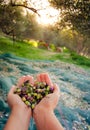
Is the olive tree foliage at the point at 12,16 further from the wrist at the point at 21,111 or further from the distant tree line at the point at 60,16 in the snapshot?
the wrist at the point at 21,111

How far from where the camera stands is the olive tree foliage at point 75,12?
12.2m

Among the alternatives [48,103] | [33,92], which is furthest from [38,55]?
[48,103]

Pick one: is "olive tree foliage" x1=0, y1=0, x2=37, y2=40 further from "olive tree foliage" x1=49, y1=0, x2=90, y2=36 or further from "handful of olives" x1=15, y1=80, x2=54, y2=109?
"handful of olives" x1=15, y1=80, x2=54, y2=109

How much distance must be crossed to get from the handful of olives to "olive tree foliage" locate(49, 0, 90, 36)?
26.8 feet

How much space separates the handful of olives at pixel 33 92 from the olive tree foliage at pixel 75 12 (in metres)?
8.18

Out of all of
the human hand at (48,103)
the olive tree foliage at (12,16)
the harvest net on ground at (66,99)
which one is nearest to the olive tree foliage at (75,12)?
the harvest net on ground at (66,99)

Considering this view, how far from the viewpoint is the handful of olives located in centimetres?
399

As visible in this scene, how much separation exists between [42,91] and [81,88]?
7.10 metres

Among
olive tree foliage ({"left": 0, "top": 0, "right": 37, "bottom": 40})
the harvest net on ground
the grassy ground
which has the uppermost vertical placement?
olive tree foliage ({"left": 0, "top": 0, "right": 37, "bottom": 40})

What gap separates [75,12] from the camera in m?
13.2

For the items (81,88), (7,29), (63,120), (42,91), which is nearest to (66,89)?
(81,88)

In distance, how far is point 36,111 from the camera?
149 inches

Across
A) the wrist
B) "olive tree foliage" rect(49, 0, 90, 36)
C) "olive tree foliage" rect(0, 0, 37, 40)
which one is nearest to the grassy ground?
"olive tree foliage" rect(0, 0, 37, 40)

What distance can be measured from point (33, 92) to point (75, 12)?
9694 mm
